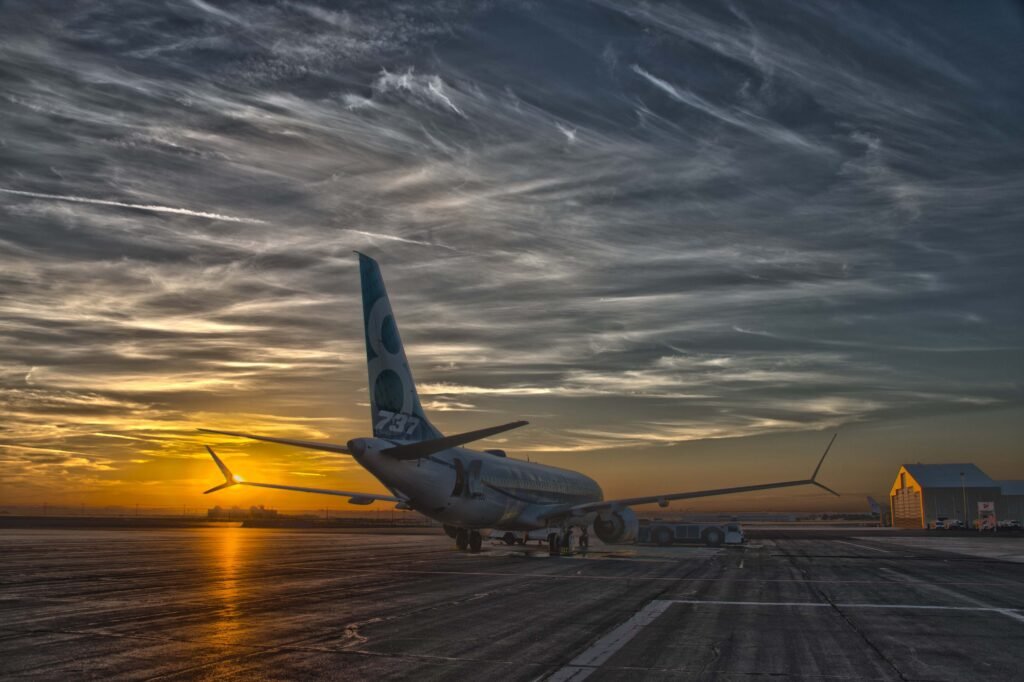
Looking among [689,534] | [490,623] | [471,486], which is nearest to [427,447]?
[471,486]

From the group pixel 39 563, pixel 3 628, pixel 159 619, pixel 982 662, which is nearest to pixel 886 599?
pixel 982 662

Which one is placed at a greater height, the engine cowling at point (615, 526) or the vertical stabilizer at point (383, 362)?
the vertical stabilizer at point (383, 362)

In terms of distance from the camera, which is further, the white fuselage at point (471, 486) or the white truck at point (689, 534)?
the white truck at point (689, 534)

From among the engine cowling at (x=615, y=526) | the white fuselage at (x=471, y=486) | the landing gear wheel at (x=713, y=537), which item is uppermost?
the white fuselage at (x=471, y=486)

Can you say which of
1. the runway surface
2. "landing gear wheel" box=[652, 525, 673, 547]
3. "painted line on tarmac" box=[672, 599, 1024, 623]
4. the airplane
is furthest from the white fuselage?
"landing gear wheel" box=[652, 525, 673, 547]

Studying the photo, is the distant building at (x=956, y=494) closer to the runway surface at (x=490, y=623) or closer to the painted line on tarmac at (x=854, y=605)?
the runway surface at (x=490, y=623)

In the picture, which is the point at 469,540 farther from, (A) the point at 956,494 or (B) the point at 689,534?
(A) the point at 956,494

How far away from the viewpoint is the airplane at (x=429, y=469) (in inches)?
1145

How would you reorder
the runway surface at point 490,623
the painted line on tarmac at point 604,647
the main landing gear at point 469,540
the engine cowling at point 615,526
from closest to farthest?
the painted line on tarmac at point 604,647 → the runway surface at point 490,623 → the main landing gear at point 469,540 → the engine cowling at point 615,526

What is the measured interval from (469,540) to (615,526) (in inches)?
365

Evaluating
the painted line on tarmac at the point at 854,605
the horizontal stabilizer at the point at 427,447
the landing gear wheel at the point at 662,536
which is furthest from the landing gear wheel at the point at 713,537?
the painted line on tarmac at the point at 854,605

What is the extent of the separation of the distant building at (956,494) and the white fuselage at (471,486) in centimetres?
11132

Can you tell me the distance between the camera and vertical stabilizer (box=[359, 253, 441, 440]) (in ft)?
102

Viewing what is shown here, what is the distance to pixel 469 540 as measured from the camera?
42.0 m
